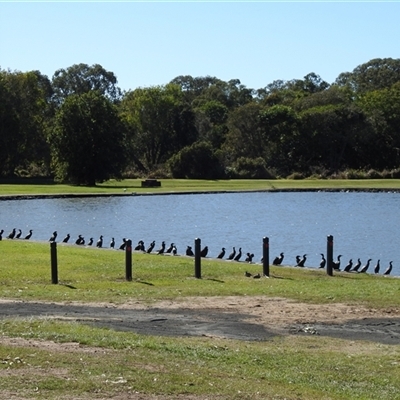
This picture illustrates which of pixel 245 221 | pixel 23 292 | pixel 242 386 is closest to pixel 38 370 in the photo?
pixel 242 386

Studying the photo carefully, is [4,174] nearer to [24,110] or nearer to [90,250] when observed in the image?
[24,110]

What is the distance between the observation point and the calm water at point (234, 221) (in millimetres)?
43269

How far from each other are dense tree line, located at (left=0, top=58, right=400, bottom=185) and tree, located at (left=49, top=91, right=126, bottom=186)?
0.10 m

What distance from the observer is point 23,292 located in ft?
63.9

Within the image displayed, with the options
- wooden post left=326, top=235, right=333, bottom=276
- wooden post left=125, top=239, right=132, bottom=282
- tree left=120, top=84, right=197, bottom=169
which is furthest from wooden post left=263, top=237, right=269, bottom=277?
tree left=120, top=84, right=197, bottom=169

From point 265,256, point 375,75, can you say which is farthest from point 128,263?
point 375,75

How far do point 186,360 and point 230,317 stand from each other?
186 inches

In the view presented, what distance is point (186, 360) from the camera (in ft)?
39.5

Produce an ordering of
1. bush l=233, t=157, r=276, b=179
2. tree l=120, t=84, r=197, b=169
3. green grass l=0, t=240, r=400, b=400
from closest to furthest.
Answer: green grass l=0, t=240, r=400, b=400 → bush l=233, t=157, r=276, b=179 → tree l=120, t=84, r=197, b=169

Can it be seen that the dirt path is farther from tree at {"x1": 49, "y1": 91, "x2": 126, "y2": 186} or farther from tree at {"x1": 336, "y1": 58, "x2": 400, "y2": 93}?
tree at {"x1": 336, "y1": 58, "x2": 400, "y2": 93}

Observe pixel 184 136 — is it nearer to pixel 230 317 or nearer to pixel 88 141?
pixel 88 141

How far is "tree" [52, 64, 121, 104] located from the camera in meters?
188

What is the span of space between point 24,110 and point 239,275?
88609mm

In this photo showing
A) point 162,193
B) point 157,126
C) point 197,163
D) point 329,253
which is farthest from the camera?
point 157,126
